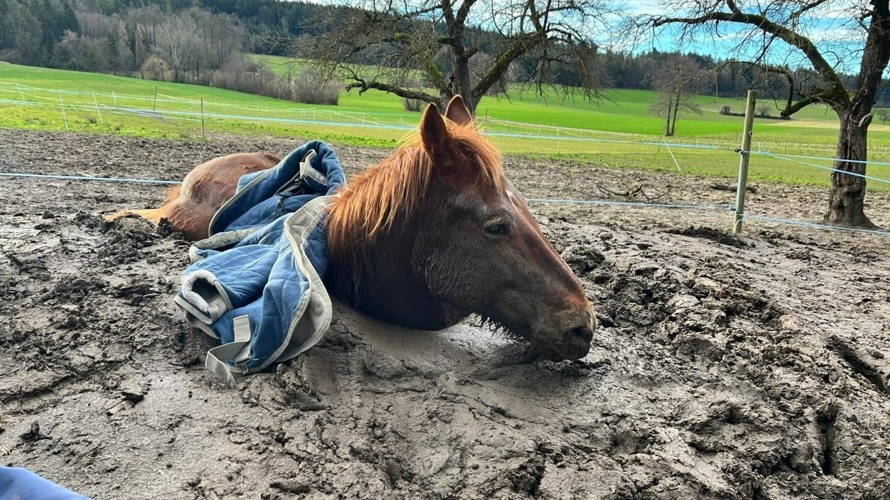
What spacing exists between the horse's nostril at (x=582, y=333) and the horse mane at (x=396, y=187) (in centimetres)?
73

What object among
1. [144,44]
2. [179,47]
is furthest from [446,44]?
[144,44]

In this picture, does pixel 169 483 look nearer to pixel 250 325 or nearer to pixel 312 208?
pixel 250 325

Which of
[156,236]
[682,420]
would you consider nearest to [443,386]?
[682,420]

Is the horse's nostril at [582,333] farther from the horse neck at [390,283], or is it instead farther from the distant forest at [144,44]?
the distant forest at [144,44]

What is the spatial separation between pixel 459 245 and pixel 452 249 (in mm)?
38

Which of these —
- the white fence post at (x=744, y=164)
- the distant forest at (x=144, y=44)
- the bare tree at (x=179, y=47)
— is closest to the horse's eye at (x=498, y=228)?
the white fence post at (x=744, y=164)

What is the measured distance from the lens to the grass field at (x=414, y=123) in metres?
17.8

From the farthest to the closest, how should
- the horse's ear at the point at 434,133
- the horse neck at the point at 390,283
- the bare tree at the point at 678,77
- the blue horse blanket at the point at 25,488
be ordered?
the bare tree at the point at 678,77 → the horse neck at the point at 390,283 → the horse's ear at the point at 434,133 → the blue horse blanket at the point at 25,488

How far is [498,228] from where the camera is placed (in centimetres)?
260

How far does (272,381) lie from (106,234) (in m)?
2.85

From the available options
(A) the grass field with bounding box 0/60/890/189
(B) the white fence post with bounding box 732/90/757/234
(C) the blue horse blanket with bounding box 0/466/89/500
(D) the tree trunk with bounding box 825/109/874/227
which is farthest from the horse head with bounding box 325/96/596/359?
(D) the tree trunk with bounding box 825/109/874/227

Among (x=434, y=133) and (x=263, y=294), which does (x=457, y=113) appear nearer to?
(x=434, y=133)

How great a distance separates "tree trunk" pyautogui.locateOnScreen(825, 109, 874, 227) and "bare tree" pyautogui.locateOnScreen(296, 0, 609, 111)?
6715mm

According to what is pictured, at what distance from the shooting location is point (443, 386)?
245 centimetres
